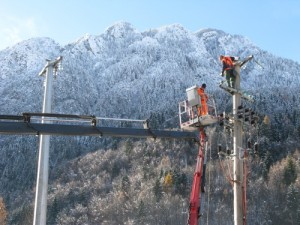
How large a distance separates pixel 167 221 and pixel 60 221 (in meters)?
29.6

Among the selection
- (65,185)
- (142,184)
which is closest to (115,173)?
(65,185)

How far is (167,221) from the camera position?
396 feet

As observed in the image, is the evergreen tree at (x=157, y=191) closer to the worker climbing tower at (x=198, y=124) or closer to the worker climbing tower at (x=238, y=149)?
the worker climbing tower at (x=198, y=124)

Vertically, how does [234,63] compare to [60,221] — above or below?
above

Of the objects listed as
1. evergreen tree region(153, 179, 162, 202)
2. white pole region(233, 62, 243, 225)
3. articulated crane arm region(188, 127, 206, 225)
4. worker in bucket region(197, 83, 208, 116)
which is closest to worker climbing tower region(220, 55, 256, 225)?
white pole region(233, 62, 243, 225)

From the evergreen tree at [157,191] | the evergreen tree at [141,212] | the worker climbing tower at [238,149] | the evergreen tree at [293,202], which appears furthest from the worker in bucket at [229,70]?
the evergreen tree at [157,191]

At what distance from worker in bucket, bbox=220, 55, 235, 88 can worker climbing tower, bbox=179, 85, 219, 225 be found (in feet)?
3.17

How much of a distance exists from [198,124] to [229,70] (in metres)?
2.70

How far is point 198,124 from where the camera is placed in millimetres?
16672

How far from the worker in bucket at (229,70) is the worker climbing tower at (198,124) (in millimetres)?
965

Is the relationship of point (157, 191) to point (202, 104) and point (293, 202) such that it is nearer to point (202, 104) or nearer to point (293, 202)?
point (293, 202)

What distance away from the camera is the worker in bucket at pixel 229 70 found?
58.4 feet

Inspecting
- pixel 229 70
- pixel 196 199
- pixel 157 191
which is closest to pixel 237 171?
pixel 196 199

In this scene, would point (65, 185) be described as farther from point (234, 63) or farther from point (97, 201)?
point (234, 63)
